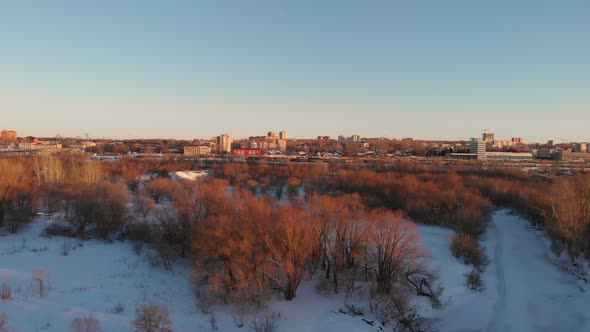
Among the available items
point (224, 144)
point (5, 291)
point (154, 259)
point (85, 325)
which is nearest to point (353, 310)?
point (85, 325)

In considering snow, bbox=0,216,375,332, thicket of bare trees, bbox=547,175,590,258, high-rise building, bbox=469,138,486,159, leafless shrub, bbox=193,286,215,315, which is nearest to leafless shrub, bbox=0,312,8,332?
snow, bbox=0,216,375,332

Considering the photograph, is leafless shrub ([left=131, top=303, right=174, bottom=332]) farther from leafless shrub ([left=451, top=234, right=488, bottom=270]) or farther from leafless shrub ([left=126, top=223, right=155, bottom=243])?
leafless shrub ([left=451, top=234, right=488, bottom=270])

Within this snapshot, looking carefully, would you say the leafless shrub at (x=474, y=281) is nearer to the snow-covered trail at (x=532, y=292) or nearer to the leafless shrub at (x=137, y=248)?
the snow-covered trail at (x=532, y=292)

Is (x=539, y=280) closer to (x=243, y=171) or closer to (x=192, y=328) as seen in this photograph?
(x=192, y=328)

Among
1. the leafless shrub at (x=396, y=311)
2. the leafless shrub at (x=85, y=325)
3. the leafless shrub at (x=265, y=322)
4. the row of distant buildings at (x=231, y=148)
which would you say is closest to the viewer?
the leafless shrub at (x=85, y=325)

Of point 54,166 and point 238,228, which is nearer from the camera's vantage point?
point 238,228

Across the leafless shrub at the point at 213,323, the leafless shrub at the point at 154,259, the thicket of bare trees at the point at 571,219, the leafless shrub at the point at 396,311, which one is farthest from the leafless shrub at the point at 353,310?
the thicket of bare trees at the point at 571,219

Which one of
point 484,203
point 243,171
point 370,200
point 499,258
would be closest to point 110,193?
point 370,200
